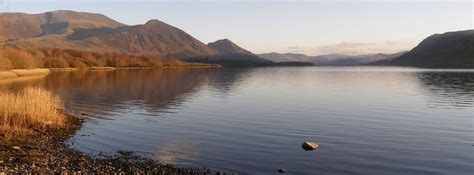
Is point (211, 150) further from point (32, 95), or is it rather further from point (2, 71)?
point (2, 71)

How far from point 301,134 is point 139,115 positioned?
1891 centimetres

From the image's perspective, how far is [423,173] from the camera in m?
22.7

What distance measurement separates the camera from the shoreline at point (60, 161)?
20.9 metres

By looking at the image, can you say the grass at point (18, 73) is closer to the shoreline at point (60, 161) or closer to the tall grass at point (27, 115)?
the tall grass at point (27, 115)

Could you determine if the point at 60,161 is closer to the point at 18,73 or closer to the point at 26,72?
the point at 18,73

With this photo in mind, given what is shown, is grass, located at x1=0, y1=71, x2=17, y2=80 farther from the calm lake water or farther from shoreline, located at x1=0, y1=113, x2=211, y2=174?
shoreline, located at x1=0, y1=113, x2=211, y2=174

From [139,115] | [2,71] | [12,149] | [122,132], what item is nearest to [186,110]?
[139,115]

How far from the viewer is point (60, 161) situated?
74.4 ft

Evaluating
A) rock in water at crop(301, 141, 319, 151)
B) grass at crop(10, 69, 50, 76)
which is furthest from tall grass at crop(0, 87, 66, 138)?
grass at crop(10, 69, 50, 76)

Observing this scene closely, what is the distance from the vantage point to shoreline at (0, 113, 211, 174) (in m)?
20.9

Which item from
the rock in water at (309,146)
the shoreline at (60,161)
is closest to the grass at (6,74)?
the shoreline at (60,161)

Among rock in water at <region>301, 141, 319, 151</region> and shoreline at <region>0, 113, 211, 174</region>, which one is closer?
shoreline at <region>0, 113, 211, 174</region>

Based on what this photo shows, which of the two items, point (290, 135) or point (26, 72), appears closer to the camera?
point (290, 135)

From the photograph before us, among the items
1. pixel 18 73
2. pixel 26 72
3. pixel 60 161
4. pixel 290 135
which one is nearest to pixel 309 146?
pixel 290 135
